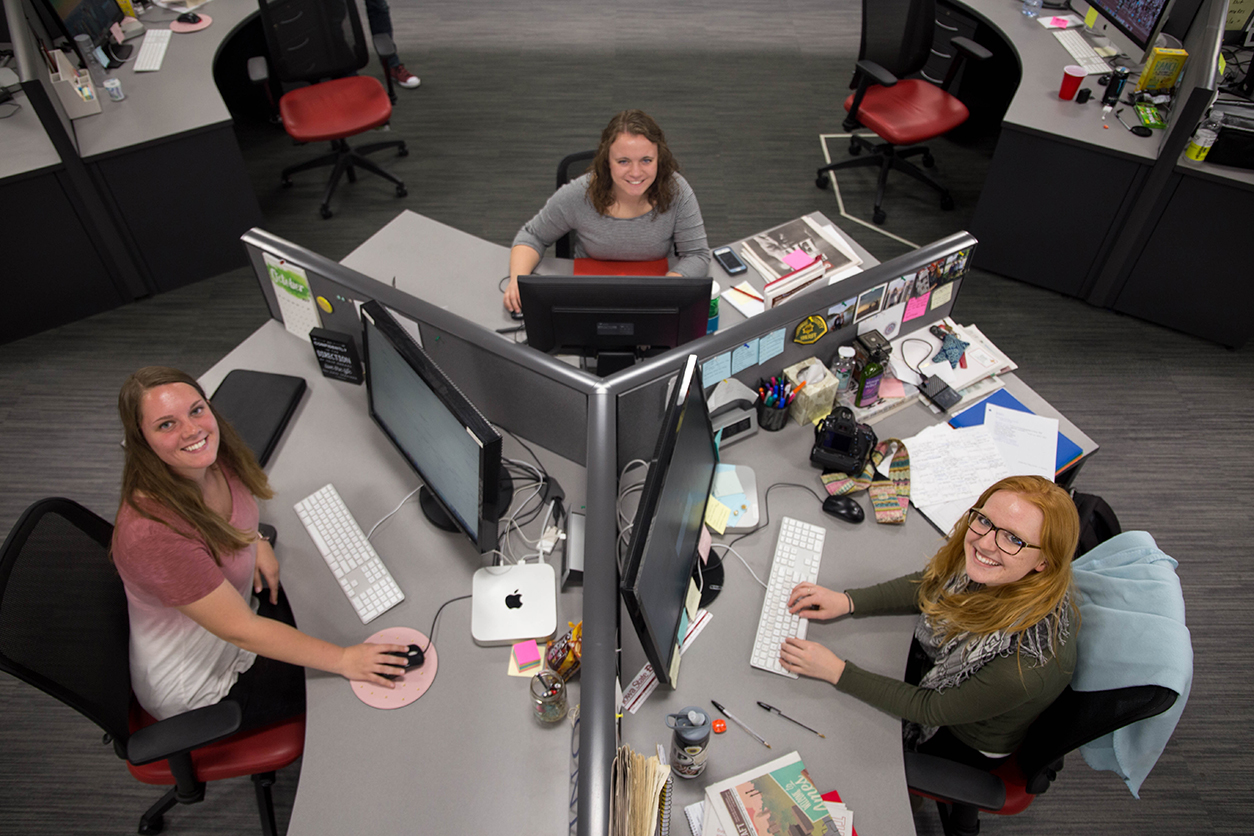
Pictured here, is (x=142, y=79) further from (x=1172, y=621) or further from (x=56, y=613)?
(x=1172, y=621)

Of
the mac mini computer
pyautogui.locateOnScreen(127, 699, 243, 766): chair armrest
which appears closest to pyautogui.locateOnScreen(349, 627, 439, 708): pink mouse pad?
the mac mini computer

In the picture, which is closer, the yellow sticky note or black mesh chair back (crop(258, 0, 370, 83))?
the yellow sticky note

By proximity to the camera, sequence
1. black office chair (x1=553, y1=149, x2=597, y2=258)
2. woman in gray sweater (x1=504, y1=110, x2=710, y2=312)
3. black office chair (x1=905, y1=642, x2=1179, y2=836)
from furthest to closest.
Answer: black office chair (x1=553, y1=149, x2=597, y2=258)
woman in gray sweater (x1=504, y1=110, x2=710, y2=312)
black office chair (x1=905, y1=642, x2=1179, y2=836)

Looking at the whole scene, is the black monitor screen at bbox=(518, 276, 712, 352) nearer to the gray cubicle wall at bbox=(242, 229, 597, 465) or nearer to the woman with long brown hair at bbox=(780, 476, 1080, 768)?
the gray cubicle wall at bbox=(242, 229, 597, 465)

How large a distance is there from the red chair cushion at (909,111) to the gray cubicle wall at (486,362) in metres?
2.46

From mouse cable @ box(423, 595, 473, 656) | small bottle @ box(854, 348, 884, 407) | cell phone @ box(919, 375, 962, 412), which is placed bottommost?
mouse cable @ box(423, 595, 473, 656)

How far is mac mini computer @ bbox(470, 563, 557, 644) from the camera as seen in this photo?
1638mm

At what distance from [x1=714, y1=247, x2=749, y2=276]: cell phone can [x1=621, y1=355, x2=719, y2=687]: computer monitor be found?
2.83 ft

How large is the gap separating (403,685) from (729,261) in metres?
1.58

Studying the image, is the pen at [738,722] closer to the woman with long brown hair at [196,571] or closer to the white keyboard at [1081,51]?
the woman with long brown hair at [196,571]

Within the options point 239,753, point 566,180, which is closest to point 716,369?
point 566,180

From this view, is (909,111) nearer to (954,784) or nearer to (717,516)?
(717,516)

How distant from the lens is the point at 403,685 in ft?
5.20

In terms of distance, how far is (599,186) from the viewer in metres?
2.44
